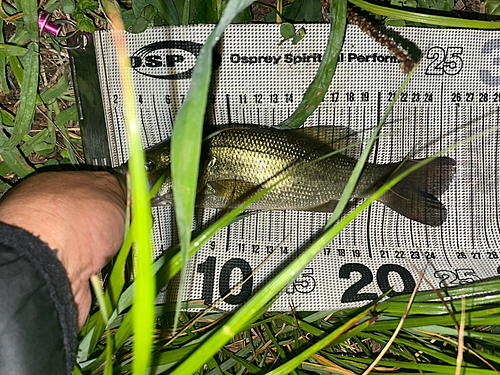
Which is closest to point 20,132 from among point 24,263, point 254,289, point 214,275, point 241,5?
point 24,263

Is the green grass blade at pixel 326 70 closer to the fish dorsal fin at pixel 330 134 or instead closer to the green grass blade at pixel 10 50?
the fish dorsal fin at pixel 330 134

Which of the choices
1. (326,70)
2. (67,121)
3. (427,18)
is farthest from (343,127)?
(67,121)

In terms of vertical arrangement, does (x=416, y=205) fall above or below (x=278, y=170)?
below

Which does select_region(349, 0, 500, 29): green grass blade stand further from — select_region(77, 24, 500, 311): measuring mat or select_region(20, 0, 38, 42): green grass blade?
select_region(20, 0, 38, 42): green grass blade

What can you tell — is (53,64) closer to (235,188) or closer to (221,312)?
(235,188)

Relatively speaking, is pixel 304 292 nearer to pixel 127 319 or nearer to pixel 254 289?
pixel 254 289

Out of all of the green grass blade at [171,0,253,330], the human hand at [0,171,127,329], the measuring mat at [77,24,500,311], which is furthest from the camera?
the measuring mat at [77,24,500,311]

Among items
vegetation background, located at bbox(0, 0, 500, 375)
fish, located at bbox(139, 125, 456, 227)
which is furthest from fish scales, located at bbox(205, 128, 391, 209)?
vegetation background, located at bbox(0, 0, 500, 375)

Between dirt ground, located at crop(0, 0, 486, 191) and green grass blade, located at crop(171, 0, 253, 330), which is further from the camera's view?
dirt ground, located at crop(0, 0, 486, 191)
